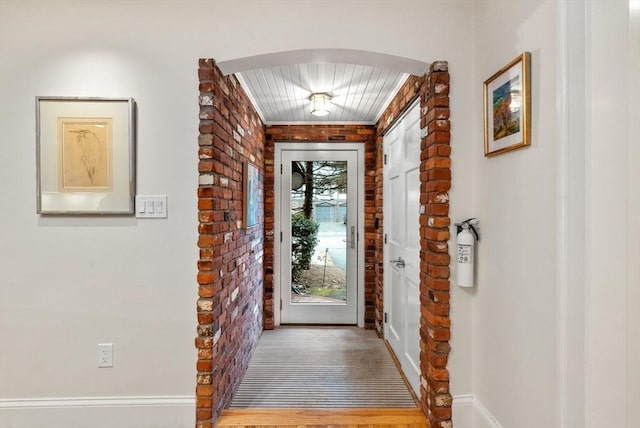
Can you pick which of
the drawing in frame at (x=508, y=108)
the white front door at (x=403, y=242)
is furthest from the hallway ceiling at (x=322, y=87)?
the drawing in frame at (x=508, y=108)

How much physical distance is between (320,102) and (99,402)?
240 centimetres

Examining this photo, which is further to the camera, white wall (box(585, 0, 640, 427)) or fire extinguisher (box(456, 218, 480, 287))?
fire extinguisher (box(456, 218, 480, 287))

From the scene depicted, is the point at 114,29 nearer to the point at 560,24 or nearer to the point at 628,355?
the point at 560,24

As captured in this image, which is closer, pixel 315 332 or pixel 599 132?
pixel 599 132

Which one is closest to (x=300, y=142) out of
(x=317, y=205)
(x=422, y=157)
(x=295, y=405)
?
(x=317, y=205)

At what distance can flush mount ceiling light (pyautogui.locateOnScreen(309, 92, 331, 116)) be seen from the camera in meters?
2.62

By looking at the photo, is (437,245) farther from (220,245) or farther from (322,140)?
(322,140)

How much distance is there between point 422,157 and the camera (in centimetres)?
190

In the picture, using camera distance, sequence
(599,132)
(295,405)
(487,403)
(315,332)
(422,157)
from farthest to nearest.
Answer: (315,332) → (295,405) → (422,157) → (487,403) → (599,132)

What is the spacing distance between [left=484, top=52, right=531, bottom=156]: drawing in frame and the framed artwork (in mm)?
1603

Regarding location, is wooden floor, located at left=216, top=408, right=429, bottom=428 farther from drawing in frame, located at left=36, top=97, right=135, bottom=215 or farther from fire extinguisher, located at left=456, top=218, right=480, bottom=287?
drawing in frame, located at left=36, top=97, right=135, bottom=215

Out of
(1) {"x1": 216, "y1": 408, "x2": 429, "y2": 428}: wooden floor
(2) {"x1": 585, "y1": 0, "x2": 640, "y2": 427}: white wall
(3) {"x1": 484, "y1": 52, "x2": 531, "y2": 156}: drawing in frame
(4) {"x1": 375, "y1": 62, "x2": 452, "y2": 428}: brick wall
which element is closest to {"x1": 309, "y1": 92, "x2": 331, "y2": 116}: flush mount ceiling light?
(4) {"x1": 375, "y1": 62, "x2": 452, "y2": 428}: brick wall

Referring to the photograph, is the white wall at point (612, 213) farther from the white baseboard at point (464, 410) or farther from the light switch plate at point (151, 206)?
the light switch plate at point (151, 206)

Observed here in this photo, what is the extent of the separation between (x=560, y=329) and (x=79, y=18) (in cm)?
258
